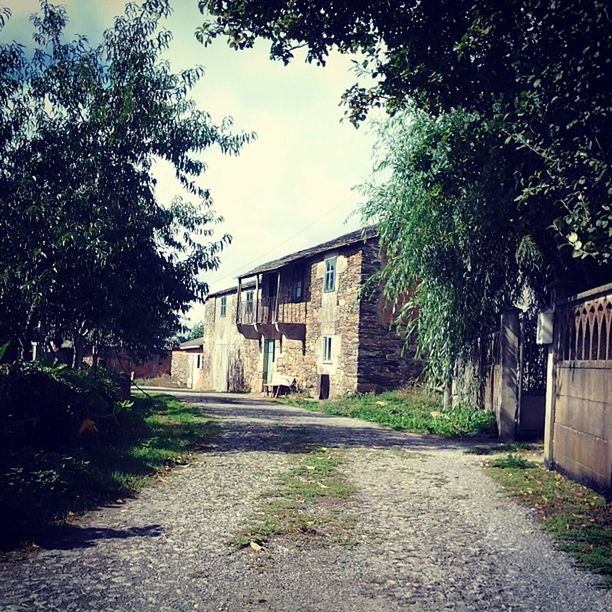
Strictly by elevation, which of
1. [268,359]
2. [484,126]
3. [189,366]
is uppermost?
[484,126]

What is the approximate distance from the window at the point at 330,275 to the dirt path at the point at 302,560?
60.3 feet

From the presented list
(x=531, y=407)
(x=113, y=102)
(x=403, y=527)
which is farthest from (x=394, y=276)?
(x=403, y=527)

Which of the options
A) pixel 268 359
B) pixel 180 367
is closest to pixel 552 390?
pixel 268 359

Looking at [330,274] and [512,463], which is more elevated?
[330,274]

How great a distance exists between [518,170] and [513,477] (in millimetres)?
4240

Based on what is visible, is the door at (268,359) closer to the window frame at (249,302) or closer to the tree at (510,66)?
the window frame at (249,302)

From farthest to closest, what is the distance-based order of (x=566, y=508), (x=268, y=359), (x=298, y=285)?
(x=268, y=359) → (x=298, y=285) → (x=566, y=508)

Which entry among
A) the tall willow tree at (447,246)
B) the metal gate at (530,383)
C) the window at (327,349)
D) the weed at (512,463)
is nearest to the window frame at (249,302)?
the window at (327,349)

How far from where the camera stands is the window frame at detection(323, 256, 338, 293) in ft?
85.9

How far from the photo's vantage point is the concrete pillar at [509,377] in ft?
42.4

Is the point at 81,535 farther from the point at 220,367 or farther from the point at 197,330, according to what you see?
the point at 197,330

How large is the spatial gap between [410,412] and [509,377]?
5.31 metres

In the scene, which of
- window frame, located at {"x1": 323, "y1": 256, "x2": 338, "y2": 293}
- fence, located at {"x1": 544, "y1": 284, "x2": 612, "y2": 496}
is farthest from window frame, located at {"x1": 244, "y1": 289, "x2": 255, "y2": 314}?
fence, located at {"x1": 544, "y1": 284, "x2": 612, "y2": 496}

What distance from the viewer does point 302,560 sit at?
4.88 metres
